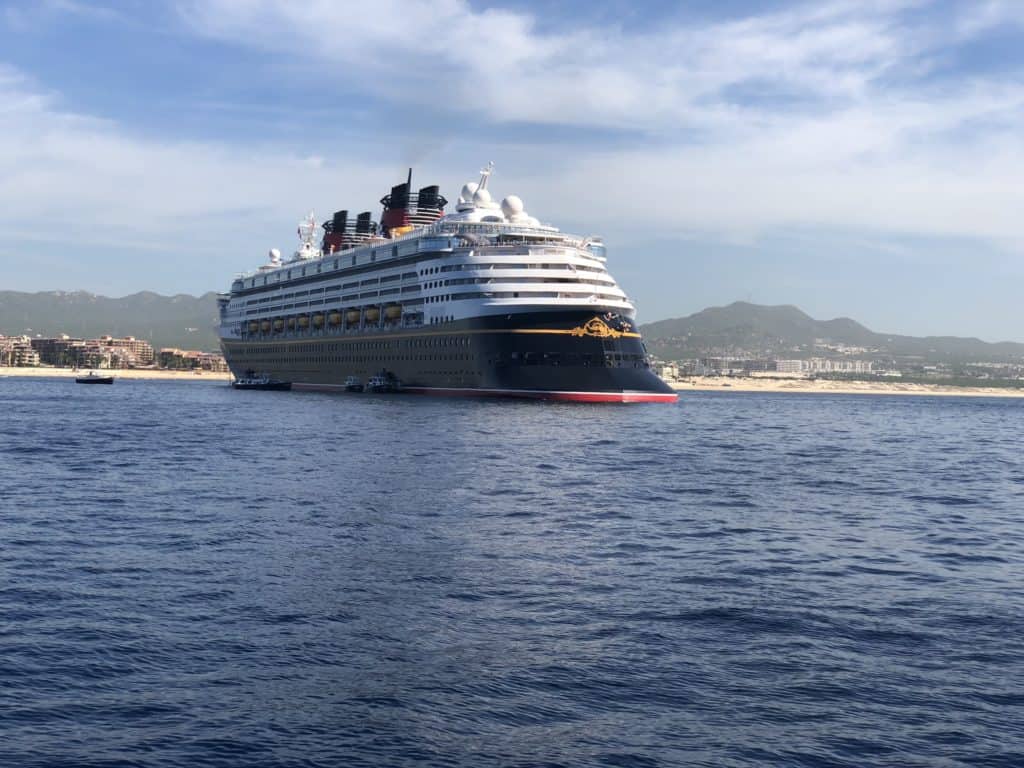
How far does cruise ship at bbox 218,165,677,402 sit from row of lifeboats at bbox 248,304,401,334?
0.78ft

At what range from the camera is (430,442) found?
5112 centimetres

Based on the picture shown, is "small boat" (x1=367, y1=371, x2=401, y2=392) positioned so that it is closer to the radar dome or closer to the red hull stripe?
the red hull stripe

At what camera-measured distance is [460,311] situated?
98.3 m

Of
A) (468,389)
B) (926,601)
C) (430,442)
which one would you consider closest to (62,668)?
(926,601)

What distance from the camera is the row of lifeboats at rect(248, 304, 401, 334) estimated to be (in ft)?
385

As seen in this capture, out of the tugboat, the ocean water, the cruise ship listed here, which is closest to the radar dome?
the cruise ship

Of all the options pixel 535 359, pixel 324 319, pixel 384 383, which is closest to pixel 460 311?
pixel 535 359

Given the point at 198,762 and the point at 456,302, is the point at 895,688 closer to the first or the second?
the point at 198,762

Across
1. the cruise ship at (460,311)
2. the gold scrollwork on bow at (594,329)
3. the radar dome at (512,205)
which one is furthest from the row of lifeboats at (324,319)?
the gold scrollwork on bow at (594,329)

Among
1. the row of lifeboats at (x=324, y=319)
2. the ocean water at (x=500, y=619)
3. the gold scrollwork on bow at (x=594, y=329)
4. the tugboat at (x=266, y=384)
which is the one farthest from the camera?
the tugboat at (x=266, y=384)

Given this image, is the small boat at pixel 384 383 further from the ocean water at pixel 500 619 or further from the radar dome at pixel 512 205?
the ocean water at pixel 500 619

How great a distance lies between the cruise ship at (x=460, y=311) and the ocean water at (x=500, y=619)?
4991cm

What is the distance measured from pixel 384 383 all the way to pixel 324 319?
28.6m

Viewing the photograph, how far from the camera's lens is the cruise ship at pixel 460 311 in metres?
89.5
